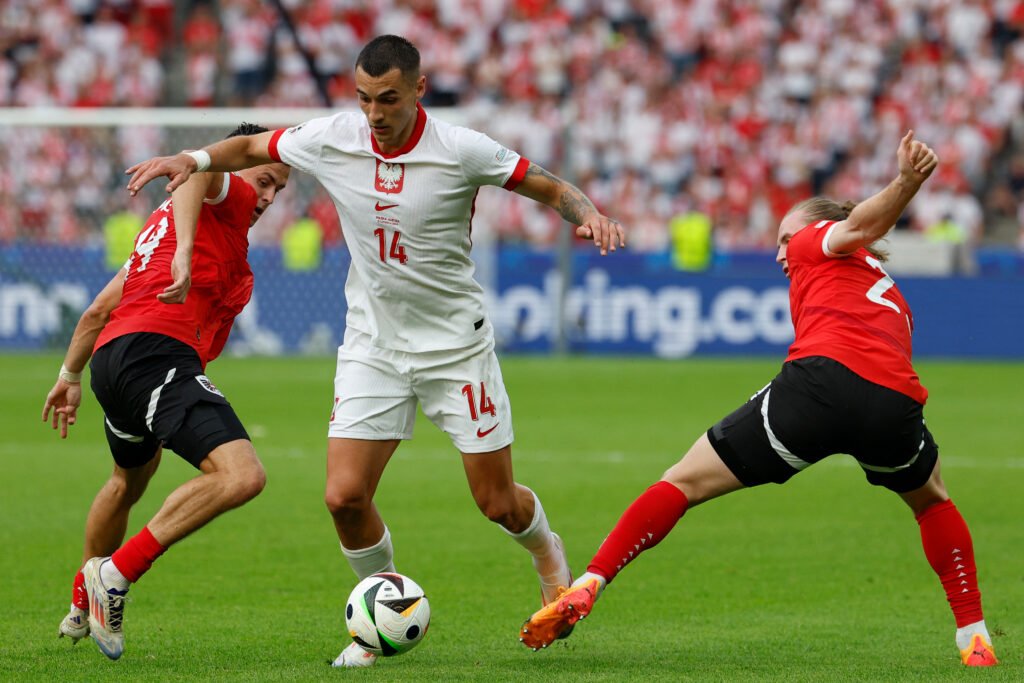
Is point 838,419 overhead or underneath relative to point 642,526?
overhead

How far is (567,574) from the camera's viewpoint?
7152 millimetres

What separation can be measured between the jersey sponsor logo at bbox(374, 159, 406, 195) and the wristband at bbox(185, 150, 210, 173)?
65cm

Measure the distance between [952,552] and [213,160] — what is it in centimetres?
320

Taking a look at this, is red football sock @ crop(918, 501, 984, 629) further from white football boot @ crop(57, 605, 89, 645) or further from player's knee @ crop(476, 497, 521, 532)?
white football boot @ crop(57, 605, 89, 645)

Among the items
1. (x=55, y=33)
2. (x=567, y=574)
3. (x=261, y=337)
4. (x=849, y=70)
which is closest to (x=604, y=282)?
(x=261, y=337)

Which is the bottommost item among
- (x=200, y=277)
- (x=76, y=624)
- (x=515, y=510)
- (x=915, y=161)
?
(x=76, y=624)

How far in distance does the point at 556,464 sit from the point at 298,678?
23.3ft

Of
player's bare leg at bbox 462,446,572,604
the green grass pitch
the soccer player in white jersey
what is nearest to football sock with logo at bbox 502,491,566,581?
player's bare leg at bbox 462,446,572,604

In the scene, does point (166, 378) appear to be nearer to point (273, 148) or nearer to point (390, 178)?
point (273, 148)

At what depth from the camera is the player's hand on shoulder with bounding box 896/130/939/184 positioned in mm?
5652

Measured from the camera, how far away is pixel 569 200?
6254 mm

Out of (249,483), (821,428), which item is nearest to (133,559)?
(249,483)

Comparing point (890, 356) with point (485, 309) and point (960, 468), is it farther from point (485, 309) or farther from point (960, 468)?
point (960, 468)

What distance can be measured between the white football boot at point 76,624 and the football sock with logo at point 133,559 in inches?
14.2
